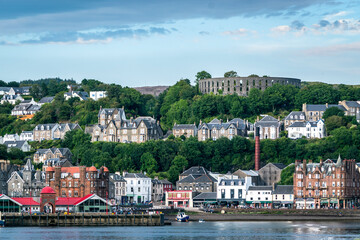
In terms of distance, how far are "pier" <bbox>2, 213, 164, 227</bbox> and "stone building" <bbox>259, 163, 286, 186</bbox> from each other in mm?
34119

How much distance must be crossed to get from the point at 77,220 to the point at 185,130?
55600 mm

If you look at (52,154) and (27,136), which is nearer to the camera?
(52,154)

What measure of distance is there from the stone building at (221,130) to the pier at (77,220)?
47787mm

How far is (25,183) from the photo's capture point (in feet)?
454

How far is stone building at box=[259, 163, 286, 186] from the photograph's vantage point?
471 ft

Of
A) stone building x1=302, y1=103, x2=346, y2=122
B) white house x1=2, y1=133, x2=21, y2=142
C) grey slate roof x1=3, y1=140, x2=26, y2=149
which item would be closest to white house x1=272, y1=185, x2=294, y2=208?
stone building x1=302, y1=103, x2=346, y2=122

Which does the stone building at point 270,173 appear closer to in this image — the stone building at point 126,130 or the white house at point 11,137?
the stone building at point 126,130

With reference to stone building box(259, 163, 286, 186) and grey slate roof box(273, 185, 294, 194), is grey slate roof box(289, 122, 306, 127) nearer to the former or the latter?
stone building box(259, 163, 286, 186)

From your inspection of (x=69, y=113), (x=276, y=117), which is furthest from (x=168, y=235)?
(x=69, y=113)

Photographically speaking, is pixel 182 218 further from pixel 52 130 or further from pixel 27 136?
pixel 27 136

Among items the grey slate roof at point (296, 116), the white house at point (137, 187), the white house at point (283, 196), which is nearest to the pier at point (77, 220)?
the white house at point (283, 196)

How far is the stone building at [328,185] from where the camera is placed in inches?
5143

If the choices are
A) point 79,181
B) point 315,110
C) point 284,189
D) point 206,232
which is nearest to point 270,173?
point 284,189

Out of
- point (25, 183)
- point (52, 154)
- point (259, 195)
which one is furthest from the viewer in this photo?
point (52, 154)
